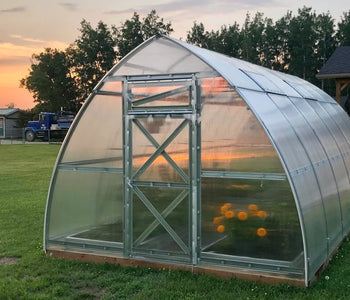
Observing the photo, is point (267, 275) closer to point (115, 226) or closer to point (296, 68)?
point (115, 226)

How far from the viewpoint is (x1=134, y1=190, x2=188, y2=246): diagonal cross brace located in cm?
598

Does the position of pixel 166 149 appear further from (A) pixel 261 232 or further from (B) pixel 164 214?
(A) pixel 261 232

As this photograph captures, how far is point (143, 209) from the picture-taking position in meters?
6.24

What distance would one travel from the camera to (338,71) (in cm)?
1781

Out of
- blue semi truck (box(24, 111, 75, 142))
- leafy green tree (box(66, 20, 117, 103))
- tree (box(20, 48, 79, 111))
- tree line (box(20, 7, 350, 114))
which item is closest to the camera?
blue semi truck (box(24, 111, 75, 142))

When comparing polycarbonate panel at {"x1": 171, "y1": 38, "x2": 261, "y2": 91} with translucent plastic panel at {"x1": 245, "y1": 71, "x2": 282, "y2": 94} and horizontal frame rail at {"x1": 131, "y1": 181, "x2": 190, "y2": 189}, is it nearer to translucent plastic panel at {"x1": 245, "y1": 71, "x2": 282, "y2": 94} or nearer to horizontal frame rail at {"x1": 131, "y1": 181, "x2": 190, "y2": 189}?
translucent plastic panel at {"x1": 245, "y1": 71, "x2": 282, "y2": 94}

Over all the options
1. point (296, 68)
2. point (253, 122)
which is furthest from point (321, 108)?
point (296, 68)

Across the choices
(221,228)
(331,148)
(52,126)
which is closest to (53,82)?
(52,126)

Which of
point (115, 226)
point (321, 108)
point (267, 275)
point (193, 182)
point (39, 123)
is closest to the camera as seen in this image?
point (267, 275)

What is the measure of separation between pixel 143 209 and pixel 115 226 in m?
0.55

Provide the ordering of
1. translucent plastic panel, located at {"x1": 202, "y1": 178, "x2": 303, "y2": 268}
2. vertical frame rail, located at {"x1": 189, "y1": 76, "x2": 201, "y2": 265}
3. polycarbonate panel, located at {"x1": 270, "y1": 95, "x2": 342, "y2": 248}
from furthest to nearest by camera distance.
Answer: polycarbonate panel, located at {"x1": 270, "y1": 95, "x2": 342, "y2": 248}
vertical frame rail, located at {"x1": 189, "y1": 76, "x2": 201, "y2": 265}
translucent plastic panel, located at {"x1": 202, "y1": 178, "x2": 303, "y2": 268}

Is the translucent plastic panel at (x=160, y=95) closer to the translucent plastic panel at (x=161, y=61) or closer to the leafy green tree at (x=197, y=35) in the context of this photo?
the translucent plastic panel at (x=161, y=61)

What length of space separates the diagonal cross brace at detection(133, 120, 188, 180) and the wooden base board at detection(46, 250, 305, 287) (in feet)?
3.80

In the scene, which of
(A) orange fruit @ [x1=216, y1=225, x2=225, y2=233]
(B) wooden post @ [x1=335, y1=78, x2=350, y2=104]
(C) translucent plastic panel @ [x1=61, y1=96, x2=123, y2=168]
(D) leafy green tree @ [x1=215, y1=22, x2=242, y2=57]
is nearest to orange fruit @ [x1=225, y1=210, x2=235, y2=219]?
(A) orange fruit @ [x1=216, y1=225, x2=225, y2=233]
